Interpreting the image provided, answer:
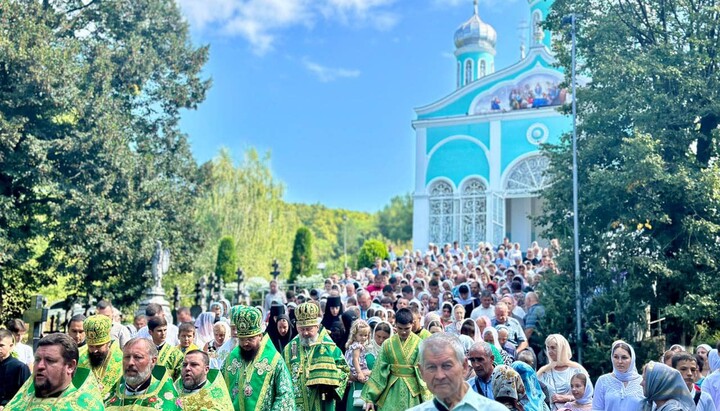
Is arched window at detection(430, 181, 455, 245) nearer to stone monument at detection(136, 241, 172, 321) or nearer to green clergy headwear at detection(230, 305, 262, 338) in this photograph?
stone monument at detection(136, 241, 172, 321)

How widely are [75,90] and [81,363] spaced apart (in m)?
16.2

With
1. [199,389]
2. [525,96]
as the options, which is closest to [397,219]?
[525,96]

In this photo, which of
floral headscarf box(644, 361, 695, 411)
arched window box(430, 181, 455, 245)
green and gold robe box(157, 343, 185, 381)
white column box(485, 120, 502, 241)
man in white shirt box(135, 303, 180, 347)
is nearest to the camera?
floral headscarf box(644, 361, 695, 411)

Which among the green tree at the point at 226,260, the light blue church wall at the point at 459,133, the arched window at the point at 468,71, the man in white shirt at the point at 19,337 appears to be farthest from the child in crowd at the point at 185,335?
the arched window at the point at 468,71

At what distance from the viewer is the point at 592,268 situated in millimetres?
14844

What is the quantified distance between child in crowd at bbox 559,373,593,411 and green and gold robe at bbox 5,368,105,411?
15.2ft

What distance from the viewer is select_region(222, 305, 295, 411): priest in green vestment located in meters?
6.06

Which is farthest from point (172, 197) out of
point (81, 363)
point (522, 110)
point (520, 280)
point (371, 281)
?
point (81, 363)

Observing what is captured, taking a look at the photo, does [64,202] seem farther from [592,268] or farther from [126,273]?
[592,268]

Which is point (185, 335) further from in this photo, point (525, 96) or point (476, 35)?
point (476, 35)

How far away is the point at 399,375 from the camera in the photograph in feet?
23.0

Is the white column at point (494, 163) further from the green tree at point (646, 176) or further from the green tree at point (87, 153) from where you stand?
the green tree at point (646, 176)

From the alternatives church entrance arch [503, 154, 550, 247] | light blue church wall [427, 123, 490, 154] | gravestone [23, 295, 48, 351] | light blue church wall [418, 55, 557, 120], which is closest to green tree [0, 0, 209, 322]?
gravestone [23, 295, 48, 351]

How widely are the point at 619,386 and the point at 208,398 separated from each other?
11.3 feet
